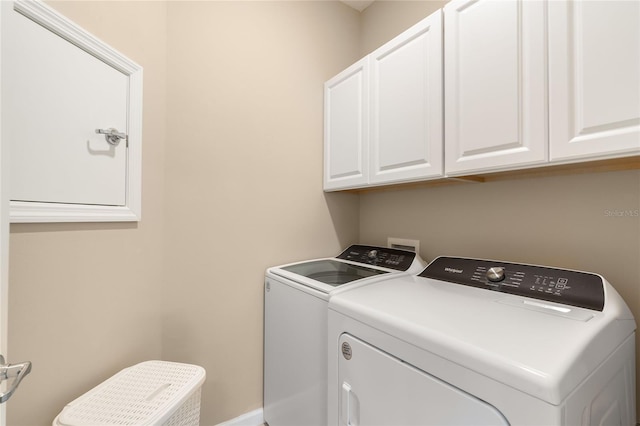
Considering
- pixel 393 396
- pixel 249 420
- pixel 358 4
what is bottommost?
pixel 249 420

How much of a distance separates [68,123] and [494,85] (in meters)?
1.66

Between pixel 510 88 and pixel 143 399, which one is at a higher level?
pixel 510 88

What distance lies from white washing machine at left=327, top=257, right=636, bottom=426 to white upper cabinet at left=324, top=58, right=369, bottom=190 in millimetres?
821

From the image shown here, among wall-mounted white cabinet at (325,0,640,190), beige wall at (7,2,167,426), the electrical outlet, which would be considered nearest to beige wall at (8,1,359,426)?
beige wall at (7,2,167,426)

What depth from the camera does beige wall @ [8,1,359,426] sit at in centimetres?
96

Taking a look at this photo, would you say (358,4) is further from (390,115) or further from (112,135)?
(112,135)

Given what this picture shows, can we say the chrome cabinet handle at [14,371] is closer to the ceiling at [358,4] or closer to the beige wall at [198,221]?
the beige wall at [198,221]

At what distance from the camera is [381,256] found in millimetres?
1774

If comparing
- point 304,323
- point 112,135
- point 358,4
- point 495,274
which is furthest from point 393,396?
point 358,4

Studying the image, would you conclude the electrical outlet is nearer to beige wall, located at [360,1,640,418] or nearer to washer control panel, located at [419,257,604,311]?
beige wall, located at [360,1,640,418]

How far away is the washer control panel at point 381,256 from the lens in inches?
63.4

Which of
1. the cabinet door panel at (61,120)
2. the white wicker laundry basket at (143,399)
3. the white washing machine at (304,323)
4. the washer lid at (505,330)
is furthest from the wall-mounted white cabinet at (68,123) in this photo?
the washer lid at (505,330)

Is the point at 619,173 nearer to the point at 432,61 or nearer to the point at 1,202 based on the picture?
the point at 432,61

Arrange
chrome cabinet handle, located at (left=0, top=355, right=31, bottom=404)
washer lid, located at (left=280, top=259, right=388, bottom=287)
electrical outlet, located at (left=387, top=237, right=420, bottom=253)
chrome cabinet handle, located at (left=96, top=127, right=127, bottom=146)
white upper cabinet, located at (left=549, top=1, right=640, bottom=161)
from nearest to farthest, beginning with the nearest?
chrome cabinet handle, located at (left=0, top=355, right=31, bottom=404)
white upper cabinet, located at (left=549, top=1, right=640, bottom=161)
chrome cabinet handle, located at (left=96, top=127, right=127, bottom=146)
washer lid, located at (left=280, top=259, right=388, bottom=287)
electrical outlet, located at (left=387, top=237, right=420, bottom=253)
